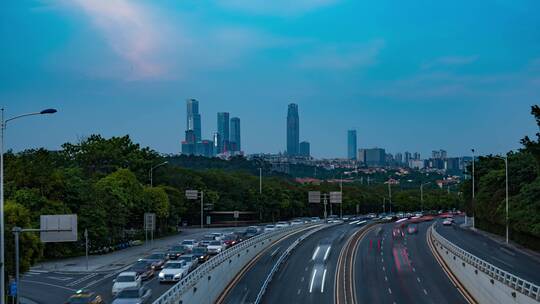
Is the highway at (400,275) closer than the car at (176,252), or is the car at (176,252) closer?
the highway at (400,275)

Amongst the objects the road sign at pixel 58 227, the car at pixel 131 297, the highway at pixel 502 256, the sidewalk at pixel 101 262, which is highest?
the road sign at pixel 58 227

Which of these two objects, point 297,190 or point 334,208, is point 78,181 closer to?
point 297,190

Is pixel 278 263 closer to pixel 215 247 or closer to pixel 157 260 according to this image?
pixel 215 247

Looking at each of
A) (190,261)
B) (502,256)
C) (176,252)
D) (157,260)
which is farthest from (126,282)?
(502,256)

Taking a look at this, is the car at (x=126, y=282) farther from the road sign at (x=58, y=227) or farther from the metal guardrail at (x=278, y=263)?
the road sign at (x=58, y=227)

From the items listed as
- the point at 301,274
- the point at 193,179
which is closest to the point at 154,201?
the point at 193,179

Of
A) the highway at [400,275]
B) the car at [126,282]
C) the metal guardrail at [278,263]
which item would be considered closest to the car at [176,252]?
the metal guardrail at [278,263]

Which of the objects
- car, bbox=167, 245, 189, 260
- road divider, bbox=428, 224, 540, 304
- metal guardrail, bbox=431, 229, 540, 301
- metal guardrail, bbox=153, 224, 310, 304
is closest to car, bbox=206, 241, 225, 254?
car, bbox=167, 245, 189, 260
